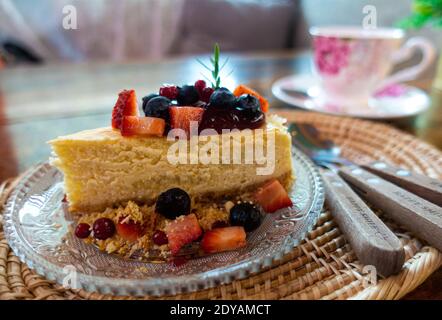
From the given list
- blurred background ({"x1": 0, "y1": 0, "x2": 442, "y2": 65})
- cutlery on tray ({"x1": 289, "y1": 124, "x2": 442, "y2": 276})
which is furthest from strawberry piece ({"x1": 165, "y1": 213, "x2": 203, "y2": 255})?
blurred background ({"x1": 0, "y1": 0, "x2": 442, "y2": 65})

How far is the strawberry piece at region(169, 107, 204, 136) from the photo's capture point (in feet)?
A: 3.54

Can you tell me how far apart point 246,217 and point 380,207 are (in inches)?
14.6

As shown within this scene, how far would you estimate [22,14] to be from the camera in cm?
349

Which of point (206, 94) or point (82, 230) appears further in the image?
point (206, 94)

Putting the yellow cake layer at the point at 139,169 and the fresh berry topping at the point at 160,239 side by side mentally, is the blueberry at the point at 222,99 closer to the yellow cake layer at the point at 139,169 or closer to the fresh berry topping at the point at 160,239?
the yellow cake layer at the point at 139,169

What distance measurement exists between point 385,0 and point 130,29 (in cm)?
217

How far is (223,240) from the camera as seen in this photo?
89 cm

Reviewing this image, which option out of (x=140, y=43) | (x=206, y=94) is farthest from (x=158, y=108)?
(x=140, y=43)

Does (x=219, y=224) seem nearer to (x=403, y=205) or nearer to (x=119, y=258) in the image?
(x=119, y=258)

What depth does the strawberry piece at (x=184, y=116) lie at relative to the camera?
1.08 m

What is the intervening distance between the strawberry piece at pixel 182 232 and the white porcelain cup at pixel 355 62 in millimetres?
1154

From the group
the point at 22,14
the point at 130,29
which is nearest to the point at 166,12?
the point at 130,29

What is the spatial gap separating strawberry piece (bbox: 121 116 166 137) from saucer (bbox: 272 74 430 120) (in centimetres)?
88

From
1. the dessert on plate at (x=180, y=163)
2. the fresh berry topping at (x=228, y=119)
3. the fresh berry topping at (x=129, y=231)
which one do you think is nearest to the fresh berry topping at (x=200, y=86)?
the dessert on plate at (x=180, y=163)
